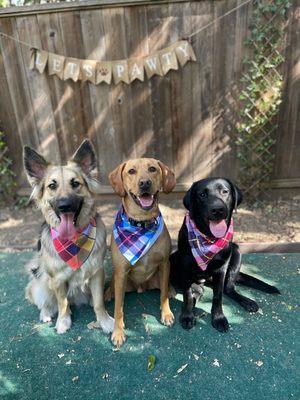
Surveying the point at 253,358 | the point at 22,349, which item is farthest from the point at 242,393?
the point at 22,349

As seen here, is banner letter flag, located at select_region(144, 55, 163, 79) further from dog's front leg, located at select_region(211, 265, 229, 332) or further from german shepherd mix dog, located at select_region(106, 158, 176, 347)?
dog's front leg, located at select_region(211, 265, 229, 332)

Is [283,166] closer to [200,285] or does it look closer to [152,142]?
[152,142]

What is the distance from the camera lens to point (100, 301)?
260 centimetres

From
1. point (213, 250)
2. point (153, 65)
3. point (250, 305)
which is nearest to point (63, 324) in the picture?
point (213, 250)

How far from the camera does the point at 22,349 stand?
2.48 m

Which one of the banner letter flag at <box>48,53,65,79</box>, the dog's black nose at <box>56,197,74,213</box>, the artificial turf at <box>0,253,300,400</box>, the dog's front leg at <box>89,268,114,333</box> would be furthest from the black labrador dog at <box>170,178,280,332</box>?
the banner letter flag at <box>48,53,65,79</box>

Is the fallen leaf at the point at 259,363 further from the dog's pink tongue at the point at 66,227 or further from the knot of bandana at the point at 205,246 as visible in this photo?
the dog's pink tongue at the point at 66,227

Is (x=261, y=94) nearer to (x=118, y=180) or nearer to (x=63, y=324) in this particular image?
(x=118, y=180)

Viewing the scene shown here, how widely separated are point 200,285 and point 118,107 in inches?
113

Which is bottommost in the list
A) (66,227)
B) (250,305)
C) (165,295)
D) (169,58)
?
(250,305)

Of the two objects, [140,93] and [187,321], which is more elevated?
[140,93]

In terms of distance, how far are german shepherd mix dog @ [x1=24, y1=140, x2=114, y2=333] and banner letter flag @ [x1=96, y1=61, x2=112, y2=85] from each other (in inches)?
81.0

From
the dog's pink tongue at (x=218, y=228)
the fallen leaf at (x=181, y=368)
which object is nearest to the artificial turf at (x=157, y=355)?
the fallen leaf at (x=181, y=368)

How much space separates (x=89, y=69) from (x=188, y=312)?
340 centimetres
